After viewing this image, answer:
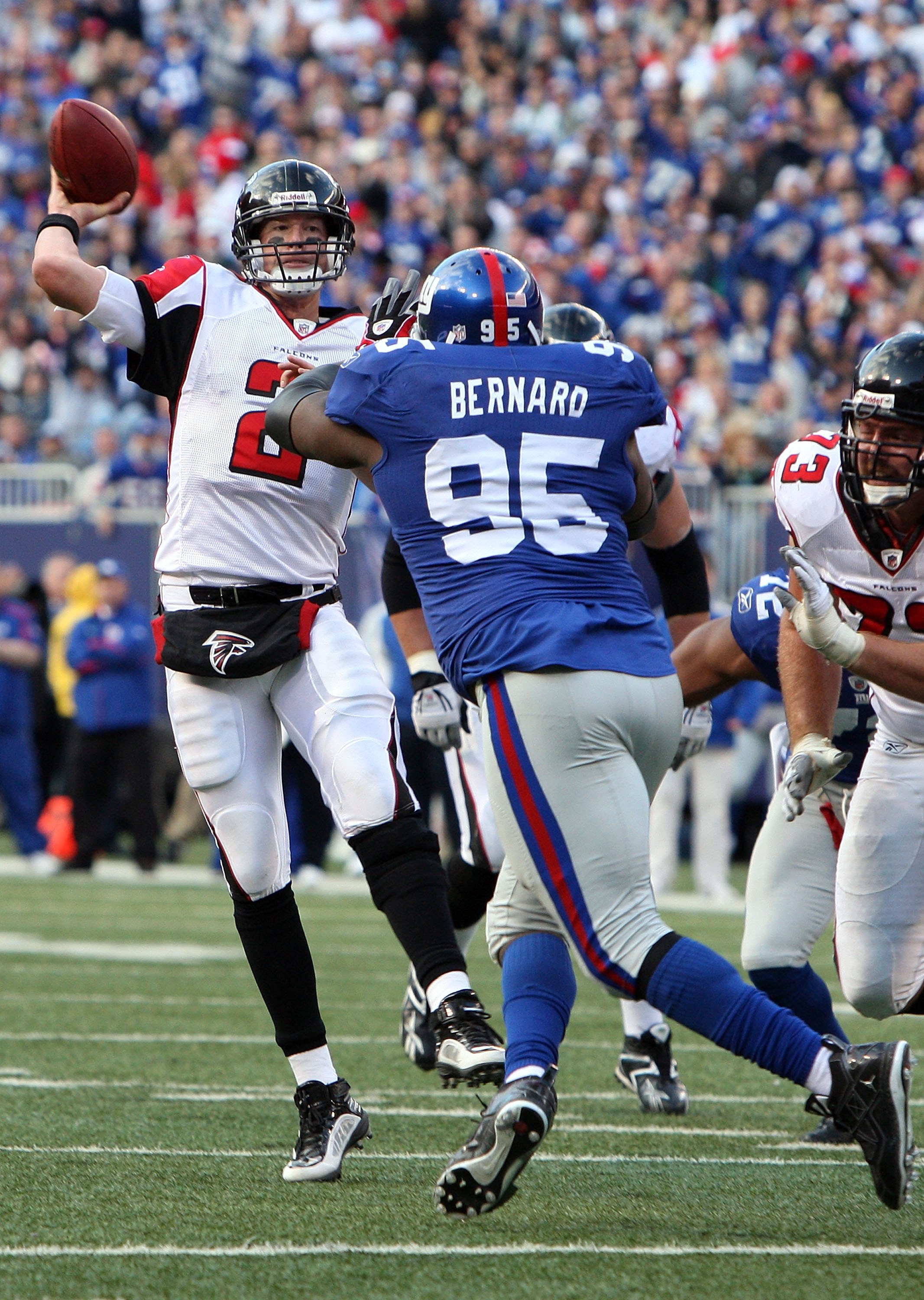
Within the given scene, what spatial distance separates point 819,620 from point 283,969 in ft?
4.23

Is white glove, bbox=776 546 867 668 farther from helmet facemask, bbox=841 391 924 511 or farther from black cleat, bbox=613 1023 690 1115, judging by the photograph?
black cleat, bbox=613 1023 690 1115

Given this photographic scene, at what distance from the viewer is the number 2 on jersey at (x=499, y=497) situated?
3236 mm

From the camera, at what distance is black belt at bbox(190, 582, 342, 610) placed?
12.7 feet

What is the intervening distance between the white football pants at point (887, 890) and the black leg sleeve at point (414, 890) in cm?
87

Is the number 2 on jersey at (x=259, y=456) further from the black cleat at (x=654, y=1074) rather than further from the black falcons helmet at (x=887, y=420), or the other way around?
the black cleat at (x=654, y=1074)

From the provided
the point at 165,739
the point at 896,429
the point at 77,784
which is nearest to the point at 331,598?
the point at 896,429

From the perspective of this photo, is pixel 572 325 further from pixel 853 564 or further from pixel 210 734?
pixel 210 734

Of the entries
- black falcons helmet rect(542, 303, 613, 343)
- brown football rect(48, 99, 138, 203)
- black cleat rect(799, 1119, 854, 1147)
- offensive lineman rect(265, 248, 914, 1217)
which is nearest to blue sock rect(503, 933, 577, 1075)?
offensive lineman rect(265, 248, 914, 1217)

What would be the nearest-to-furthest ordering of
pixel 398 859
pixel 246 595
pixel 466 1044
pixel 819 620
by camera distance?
pixel 466 1044 → pixel 819 620 → pixel 398 859 → pixel 246 595

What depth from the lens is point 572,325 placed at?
17.2ft

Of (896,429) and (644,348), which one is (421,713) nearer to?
(896,429)

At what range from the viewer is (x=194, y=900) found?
10.0 m

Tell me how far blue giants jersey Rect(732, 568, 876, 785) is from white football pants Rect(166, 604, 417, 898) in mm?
908

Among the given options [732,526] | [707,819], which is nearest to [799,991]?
[707,819]
